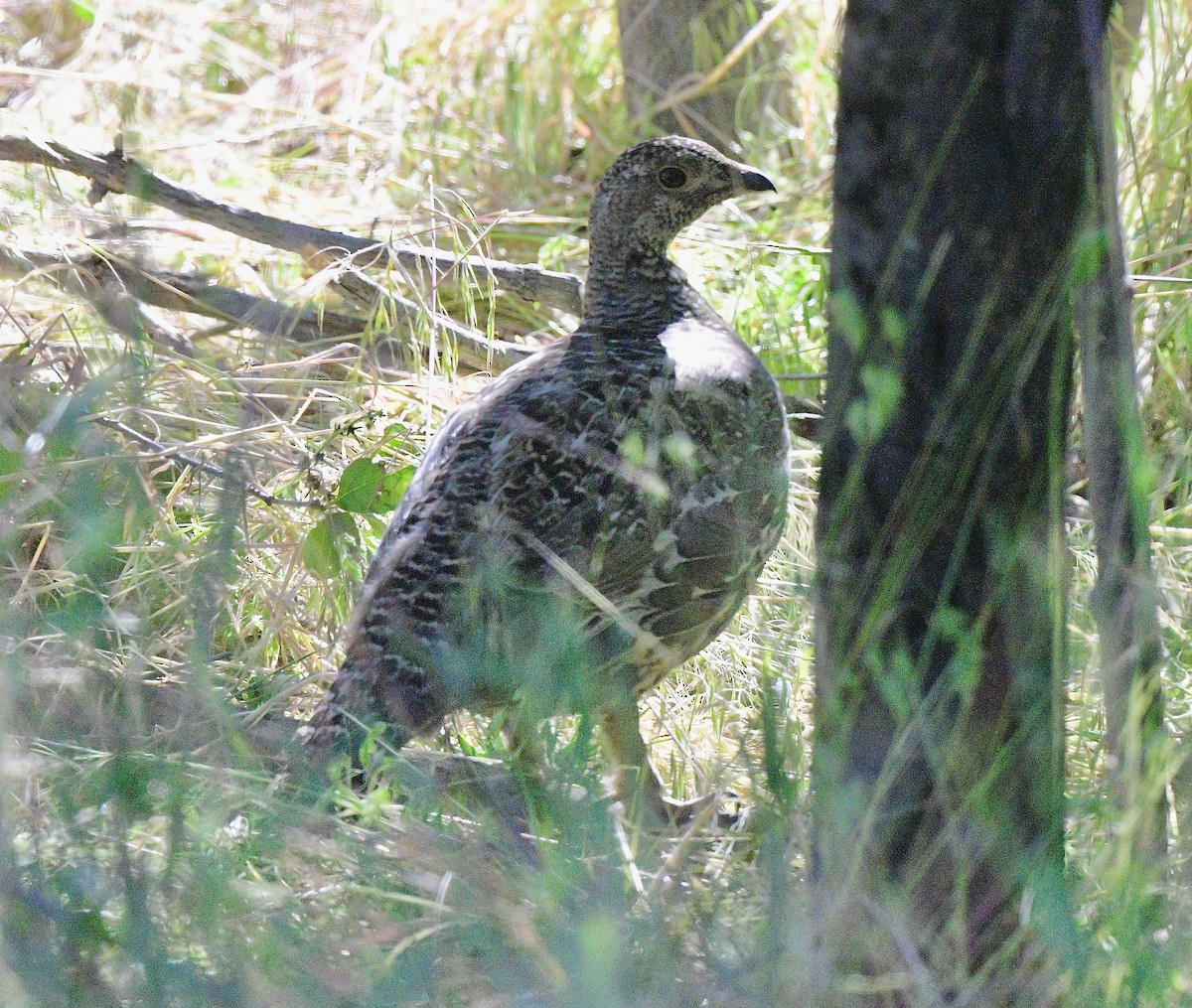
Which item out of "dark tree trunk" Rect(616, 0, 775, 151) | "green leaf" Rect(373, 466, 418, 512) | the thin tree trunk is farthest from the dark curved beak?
"dark tree trunk" Rect(616, 0, 775, 151)

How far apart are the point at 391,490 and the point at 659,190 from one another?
114cm

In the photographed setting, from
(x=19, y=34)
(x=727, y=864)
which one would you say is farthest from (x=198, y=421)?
(x=19, y=34)

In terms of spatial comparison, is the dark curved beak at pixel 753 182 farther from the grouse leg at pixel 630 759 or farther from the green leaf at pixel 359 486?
the grouse leg at pixel 630 759

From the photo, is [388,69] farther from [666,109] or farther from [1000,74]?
[1000,74]

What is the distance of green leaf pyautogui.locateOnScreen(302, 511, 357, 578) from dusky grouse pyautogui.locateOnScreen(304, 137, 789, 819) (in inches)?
8.8

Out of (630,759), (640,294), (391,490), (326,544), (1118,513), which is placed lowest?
(630,759)

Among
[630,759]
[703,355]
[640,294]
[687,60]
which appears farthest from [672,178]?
[687,60]

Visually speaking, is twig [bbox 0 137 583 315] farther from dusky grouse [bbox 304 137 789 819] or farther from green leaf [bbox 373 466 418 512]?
dusky grouse [bbox 304 137 789 819]

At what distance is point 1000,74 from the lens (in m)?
1.90

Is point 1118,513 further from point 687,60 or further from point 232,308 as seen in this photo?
point 687,60

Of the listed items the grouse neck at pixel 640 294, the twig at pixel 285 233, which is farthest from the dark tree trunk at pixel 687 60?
the grouse neck at pixel 640 294

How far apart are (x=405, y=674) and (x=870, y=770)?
4.15 ft

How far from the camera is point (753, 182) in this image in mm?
3986

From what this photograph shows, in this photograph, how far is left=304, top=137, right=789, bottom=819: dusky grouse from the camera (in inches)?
118
